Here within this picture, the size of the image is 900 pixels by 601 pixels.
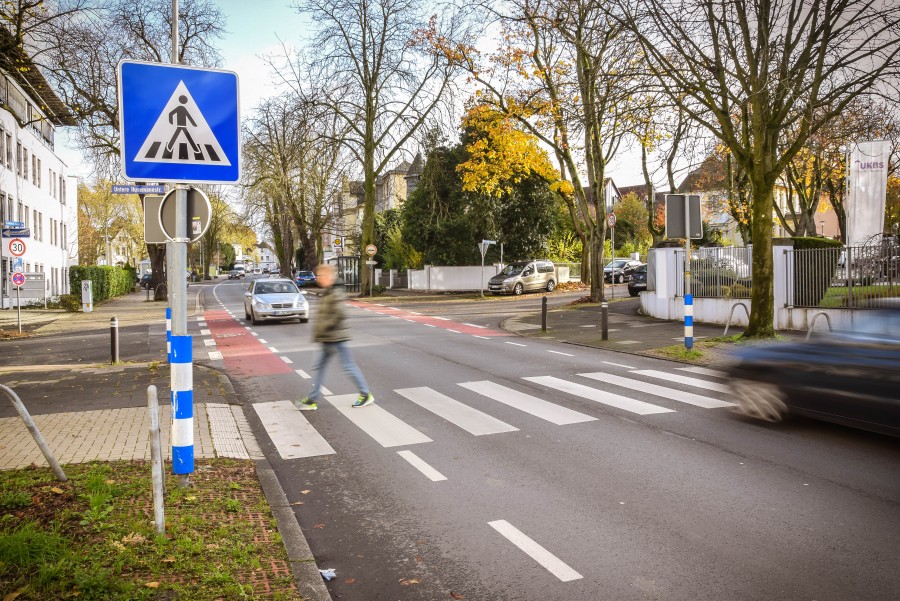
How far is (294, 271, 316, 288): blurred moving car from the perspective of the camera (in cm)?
6659

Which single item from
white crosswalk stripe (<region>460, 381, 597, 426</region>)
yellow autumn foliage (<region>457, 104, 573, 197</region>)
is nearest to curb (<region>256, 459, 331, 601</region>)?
white crosswalk stripe (<region>460, 381, 597, 426</region>)

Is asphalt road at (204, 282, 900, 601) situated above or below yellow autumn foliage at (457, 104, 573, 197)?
Result: below

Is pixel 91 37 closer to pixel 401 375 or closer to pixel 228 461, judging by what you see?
pixel 401 375

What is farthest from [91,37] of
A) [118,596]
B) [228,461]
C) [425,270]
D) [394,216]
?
[394,216]

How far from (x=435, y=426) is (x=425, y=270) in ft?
133

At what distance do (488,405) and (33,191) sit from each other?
43698 millimetres

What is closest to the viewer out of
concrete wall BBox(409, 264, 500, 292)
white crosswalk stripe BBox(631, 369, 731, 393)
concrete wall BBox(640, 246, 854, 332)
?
white crosswalk stripe BBox(631, 369, 731, 393)

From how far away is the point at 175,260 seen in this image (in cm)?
566

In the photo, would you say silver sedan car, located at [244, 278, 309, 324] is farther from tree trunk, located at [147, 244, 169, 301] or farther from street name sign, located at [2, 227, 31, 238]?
tree trunk, located at [147, 244, 169, 301]

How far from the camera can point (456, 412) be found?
9078 mm

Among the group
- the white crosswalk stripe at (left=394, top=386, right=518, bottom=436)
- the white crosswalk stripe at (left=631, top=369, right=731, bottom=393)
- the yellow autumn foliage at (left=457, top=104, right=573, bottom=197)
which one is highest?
the yellow autumn foliage at (left=457, top=104, right=573, bottom=197)

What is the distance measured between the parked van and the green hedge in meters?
22.7

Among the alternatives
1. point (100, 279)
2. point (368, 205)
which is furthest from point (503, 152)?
point (100, 279)

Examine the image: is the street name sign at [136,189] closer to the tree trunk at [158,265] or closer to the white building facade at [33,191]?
the white building facade at [33,191]
